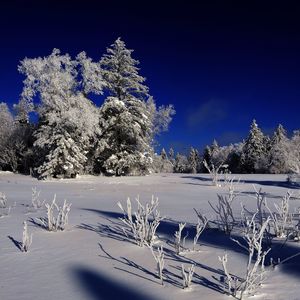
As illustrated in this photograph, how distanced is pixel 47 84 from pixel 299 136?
39186 millimetres

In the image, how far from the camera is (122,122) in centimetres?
2828

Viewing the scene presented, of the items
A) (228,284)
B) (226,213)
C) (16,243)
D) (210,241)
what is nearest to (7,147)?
(16,243)

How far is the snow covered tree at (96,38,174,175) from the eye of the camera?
91.5ft

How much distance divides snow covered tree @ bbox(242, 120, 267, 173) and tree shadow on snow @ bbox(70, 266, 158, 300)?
54.7 meters

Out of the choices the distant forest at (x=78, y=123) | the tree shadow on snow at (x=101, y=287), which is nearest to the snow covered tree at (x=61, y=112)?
the distant forest at (x=78, y=123)

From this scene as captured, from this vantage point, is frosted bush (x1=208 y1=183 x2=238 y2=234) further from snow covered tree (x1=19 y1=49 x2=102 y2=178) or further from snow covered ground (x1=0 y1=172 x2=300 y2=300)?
snow covered tree (x1=19 y1=49 x2=102 y2=178)

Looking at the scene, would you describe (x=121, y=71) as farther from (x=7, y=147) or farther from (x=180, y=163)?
(x=180, y=163)

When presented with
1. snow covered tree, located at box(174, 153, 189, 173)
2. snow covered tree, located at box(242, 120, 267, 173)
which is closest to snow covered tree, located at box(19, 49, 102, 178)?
snow covered tree, located at box(242, 120, 267, 173)

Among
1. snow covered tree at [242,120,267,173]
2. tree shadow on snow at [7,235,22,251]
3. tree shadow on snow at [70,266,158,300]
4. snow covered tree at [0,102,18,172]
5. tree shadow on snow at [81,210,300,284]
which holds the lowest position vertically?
tree shadow on snow at [70,266,158,300]

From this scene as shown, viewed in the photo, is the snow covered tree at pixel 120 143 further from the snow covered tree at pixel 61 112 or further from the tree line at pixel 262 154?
the tree line at pixel 262 154

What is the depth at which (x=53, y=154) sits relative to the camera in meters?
24.3

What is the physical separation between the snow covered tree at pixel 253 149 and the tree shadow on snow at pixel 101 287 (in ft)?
179

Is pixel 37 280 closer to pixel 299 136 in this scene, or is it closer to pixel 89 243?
pixel 89 243

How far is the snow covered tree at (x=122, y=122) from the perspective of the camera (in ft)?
91.5
